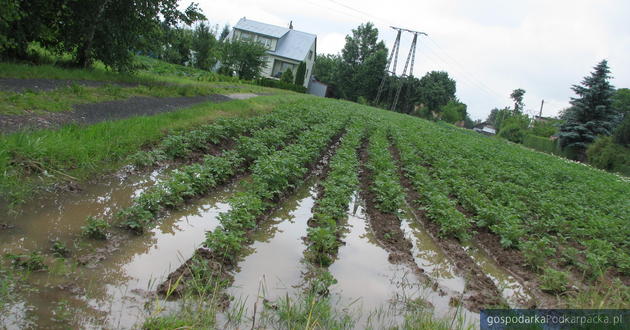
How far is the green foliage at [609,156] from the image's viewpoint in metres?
29.7

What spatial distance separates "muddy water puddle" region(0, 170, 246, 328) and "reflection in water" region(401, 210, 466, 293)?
2726 mm

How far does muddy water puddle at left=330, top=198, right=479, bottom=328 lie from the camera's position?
385 cm

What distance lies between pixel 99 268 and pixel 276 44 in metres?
54.9

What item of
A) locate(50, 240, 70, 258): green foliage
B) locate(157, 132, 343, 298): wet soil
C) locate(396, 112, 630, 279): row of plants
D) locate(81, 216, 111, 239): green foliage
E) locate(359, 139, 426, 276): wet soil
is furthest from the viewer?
locate(396, 112, 630, 279): row of plants

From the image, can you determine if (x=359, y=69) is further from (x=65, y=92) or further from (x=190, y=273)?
(x=190, y=273)

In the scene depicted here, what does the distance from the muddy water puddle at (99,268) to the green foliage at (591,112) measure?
37950 mm

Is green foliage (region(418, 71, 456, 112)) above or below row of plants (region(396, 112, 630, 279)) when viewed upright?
above

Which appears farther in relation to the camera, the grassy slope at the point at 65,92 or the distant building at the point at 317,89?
the distant building at the point at 317,89

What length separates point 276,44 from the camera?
183 ft

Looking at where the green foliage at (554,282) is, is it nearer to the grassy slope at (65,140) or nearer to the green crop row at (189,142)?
the green crop row at (189,142)


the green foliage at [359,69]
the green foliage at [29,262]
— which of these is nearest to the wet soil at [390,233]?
the green foliage at [29,262]

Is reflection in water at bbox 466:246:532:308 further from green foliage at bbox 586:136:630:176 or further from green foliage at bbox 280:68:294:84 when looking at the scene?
green foliage at bbox 280:68:294:84

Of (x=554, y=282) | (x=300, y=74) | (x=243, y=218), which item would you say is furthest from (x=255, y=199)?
(x=300, y=74)

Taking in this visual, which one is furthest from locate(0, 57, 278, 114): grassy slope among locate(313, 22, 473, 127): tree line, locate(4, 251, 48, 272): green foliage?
locate(313, 22, 473, 127): tree line
